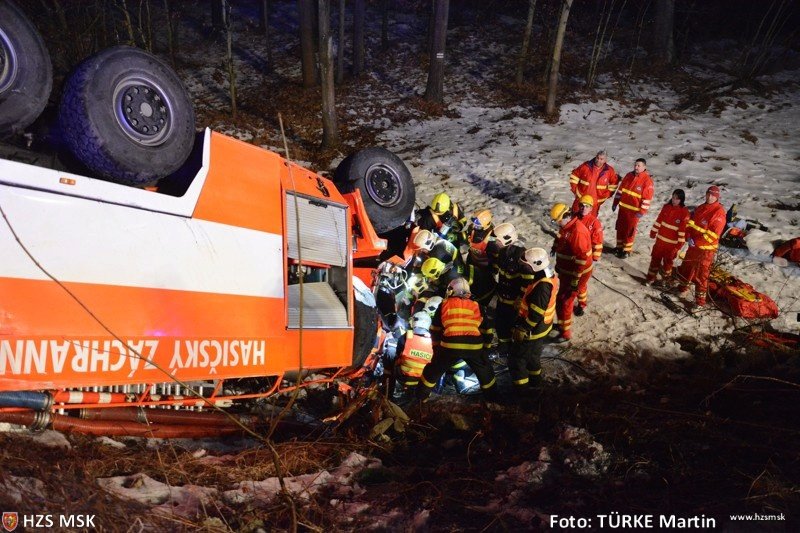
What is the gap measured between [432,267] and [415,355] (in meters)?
1.29

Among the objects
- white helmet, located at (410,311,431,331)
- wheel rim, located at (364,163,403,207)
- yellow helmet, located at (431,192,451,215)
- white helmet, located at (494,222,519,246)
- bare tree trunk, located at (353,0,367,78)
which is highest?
bare tree trunk, located at (353,0,367,78)

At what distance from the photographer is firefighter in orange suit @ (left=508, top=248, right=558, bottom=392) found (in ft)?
17.3

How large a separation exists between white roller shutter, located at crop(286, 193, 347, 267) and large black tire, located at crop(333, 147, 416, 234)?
5.10 ft

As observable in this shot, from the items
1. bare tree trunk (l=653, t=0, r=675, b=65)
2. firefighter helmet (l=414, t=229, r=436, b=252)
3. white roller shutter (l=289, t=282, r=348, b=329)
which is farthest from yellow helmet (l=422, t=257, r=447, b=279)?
bare tree trunk (l=653, t=0, r=675, b=65)

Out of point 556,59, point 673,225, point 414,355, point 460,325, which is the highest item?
point 556,59

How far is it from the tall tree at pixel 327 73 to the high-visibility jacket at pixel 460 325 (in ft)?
24.9

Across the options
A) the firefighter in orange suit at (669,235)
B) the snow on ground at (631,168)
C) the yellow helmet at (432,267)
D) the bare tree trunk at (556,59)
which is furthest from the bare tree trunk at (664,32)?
the yellow helmet at (432,267)

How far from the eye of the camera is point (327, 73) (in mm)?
10914

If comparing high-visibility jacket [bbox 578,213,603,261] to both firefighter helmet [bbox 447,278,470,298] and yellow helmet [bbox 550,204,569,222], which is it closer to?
yellow helmet [bbox 550,204,569,222]

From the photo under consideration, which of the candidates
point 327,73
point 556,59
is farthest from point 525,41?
point 327,73

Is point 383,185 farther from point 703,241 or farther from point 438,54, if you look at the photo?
point 438,54

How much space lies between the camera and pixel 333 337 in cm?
442

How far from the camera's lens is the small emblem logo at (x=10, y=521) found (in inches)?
86.0

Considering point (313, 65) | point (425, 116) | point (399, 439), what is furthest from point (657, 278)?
point (313, 65)
